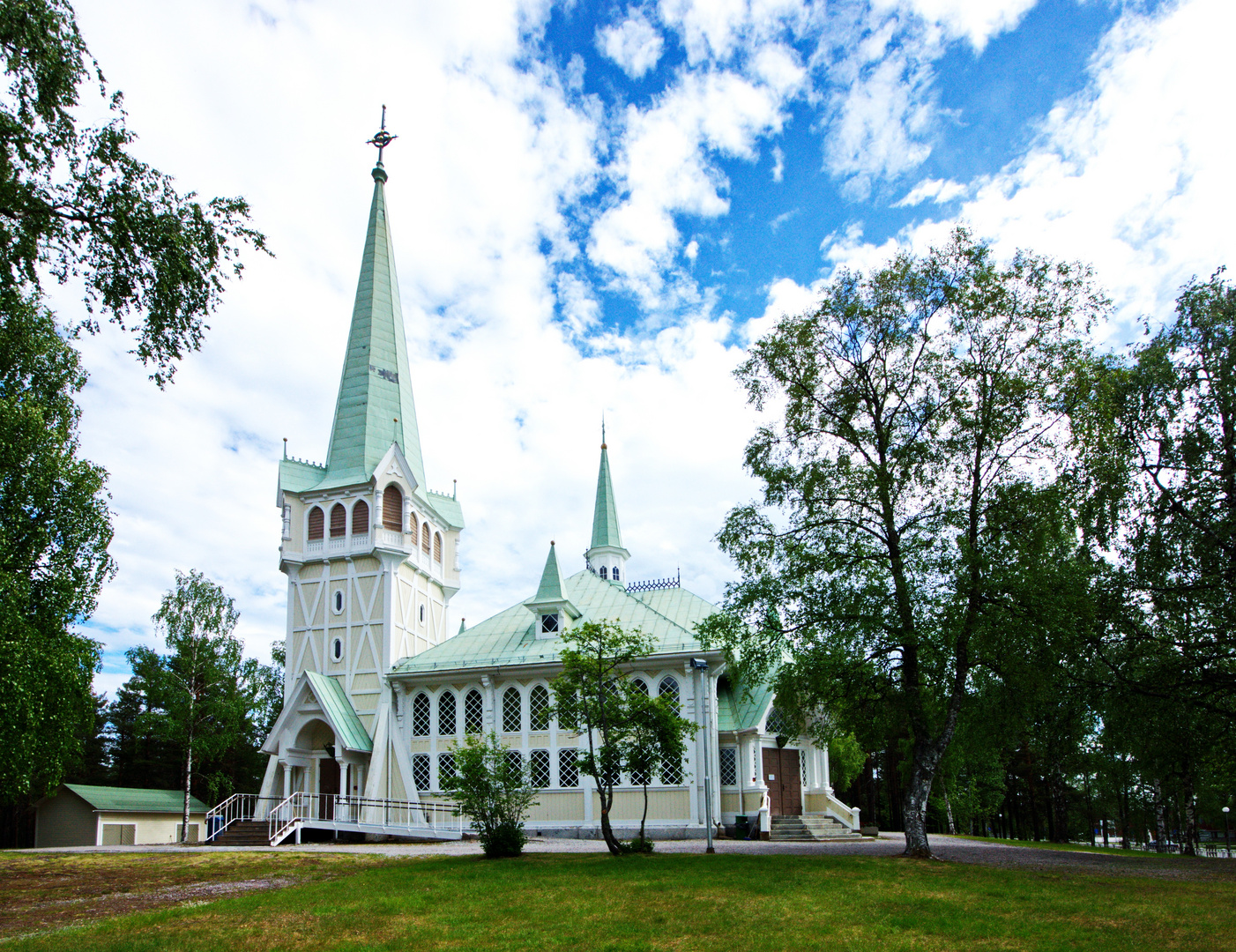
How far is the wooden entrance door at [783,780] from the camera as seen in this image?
30141mm

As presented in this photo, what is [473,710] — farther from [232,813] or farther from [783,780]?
[783,780]

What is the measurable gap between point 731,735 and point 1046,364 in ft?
51.1

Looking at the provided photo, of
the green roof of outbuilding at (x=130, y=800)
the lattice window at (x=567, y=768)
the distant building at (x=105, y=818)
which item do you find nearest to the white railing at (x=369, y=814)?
the lattice window at (x=567, y=768)

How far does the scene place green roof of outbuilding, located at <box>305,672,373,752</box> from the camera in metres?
30.9

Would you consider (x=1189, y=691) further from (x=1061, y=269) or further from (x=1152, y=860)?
(x=1061, y=269)

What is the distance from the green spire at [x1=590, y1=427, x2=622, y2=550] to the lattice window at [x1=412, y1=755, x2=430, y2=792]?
49.6 ft

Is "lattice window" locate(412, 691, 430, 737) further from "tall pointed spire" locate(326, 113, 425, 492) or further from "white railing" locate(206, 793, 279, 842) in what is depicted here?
"tall pointed spire" locate(326, 113, 425, 492)

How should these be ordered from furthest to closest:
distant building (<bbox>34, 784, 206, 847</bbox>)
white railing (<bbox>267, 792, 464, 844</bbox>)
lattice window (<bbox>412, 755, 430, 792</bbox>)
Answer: distant building (<bbox>34, 784, 206, 847</bbox>) → lattice window (<bbox>412, 755, 430, 792</bbox>) → white railing (<bbox>267, 792, 464, 844</bbox>)

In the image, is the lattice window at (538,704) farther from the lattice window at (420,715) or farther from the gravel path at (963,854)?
the gravel path at (963,854)

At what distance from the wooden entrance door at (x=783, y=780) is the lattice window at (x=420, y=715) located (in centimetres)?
1204

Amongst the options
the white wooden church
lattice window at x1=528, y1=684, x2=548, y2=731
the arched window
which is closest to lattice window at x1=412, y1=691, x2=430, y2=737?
the white wooden church

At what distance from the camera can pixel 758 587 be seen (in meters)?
20.1

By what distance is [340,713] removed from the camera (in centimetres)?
3161

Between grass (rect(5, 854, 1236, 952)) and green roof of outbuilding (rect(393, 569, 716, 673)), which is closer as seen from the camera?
grass (rect(5, 854, 1236, 952))
